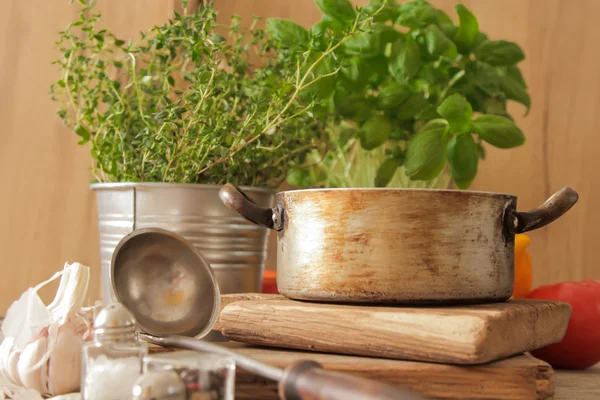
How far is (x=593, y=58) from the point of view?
131 centimetres

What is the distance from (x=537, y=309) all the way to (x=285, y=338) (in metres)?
0.27

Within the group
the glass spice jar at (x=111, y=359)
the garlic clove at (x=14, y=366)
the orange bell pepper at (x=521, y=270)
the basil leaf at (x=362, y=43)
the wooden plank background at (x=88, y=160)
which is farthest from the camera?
the wooden plank background at (x=88, y=160)

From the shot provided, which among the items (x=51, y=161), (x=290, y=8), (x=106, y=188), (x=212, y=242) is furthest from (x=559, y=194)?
(x=51, y=161)

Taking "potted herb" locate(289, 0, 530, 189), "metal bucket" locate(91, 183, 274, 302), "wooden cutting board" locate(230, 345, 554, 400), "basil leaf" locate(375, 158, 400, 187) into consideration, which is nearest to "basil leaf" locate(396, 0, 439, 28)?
"potted herb" locate(289, 0, 530, 189)

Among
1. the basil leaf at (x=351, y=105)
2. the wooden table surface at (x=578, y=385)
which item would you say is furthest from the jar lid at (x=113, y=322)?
the basil leaf at (x=351, y=105)

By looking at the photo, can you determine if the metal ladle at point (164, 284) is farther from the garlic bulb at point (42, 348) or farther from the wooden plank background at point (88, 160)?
the wooden plank background at point (88, 160)

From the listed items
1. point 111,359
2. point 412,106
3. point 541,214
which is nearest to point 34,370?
point 111,359

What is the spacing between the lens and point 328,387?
0.45 m

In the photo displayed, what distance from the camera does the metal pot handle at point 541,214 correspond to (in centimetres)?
71

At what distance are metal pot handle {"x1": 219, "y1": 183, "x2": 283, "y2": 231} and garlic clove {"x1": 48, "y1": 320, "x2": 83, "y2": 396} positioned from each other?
224mm

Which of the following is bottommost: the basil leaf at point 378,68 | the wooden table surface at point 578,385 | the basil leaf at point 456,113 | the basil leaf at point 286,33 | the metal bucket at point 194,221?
the wooden table surface at point 578,385

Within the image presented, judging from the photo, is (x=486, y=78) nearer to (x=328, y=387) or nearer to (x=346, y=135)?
(x=346, y=135)

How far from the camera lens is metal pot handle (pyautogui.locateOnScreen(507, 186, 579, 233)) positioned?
0.71 m

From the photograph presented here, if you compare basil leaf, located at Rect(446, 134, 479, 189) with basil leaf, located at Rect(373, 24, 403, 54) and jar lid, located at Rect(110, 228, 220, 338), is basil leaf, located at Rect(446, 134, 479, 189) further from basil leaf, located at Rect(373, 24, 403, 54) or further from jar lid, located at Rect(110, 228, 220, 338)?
jar lid, located at Rect(110, 228, 220, 338)
